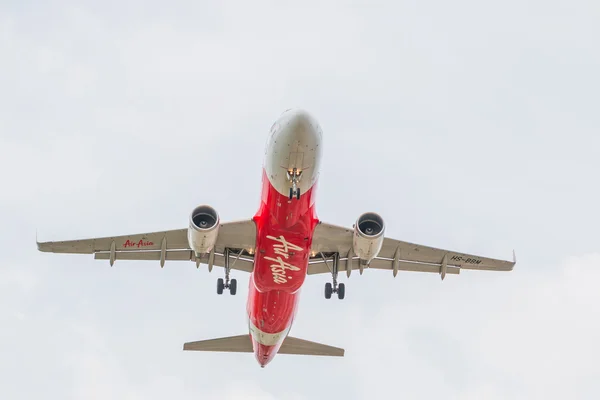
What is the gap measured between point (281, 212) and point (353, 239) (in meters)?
2.96

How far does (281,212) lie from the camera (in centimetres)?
2659

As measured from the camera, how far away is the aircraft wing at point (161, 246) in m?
29.4

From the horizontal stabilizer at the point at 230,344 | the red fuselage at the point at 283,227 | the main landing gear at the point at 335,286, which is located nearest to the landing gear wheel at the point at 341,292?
the main landing gear at the point at 335,286

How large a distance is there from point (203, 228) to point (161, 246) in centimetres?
474

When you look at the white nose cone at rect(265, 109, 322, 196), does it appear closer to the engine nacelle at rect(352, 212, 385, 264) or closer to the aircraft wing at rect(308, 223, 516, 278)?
the engine nacelle at rect(352, 212, 385, 264)

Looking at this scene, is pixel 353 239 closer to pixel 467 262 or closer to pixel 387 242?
pixel 387 242

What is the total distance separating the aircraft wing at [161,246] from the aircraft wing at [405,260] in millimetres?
2800

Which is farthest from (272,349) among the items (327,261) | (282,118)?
(282,118)

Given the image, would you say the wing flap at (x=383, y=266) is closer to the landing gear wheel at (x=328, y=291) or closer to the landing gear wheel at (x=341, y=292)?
the landing gear wheel at (x=328, y=291)

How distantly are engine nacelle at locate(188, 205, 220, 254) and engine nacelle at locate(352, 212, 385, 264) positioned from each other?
472cm

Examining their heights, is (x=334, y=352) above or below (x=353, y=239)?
below

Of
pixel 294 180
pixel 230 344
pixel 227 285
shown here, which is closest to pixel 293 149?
pixel 294 180

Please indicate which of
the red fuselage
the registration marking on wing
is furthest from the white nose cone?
the registration marking on wing

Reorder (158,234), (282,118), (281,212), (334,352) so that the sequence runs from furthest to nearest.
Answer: (334,352) → (158,234) → (281,212) → (282,118)
